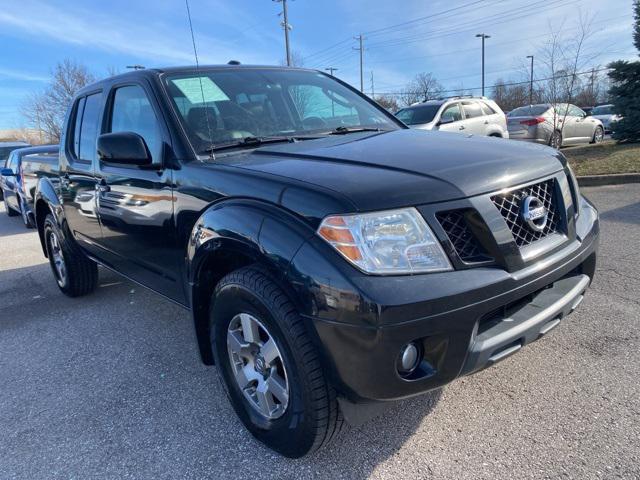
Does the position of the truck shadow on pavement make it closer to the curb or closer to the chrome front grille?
the chrome front grille

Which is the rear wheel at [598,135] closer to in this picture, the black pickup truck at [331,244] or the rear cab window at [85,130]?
the black pickup truck at [331,244]

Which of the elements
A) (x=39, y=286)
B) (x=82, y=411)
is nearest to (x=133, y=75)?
(x=82, y=411)

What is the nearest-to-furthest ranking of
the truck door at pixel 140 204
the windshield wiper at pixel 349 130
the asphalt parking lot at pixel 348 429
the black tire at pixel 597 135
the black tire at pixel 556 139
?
the asphalt parking lot at pixel 348 429 → the truck door at pixel 140 204 → the windshield wiper at pixel 349 130 → the black tire at pixel 556 139 → the black tire at pixel 597 135

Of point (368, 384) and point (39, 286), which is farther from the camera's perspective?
point (39, 286)

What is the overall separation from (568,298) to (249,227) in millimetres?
1474

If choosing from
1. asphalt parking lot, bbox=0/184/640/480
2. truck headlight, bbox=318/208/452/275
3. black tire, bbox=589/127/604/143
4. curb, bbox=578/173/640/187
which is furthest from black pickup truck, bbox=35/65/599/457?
black tire, bbox=589/127/604/143

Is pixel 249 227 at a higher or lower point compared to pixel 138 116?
lower

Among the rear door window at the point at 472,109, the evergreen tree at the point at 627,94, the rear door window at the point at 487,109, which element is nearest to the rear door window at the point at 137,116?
the rear door window at the point at 472,109

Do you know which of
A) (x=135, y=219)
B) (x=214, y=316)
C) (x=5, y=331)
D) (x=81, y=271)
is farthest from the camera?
(x=81, y=271)

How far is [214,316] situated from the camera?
2.35m

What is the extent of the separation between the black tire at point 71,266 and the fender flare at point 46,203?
12cm

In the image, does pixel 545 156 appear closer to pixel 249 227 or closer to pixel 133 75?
pixel 249 227

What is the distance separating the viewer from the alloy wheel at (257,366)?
2.09 m

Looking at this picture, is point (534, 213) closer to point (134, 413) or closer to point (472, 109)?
point (134, 413)
